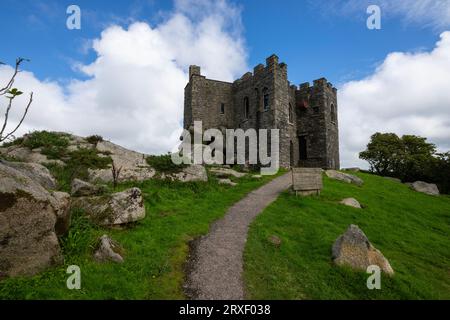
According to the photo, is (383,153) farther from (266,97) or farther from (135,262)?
(135,262)

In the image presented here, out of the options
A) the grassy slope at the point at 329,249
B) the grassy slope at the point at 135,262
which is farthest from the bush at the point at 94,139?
the grassy slope at the point at 329,249

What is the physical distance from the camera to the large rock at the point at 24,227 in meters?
7.38

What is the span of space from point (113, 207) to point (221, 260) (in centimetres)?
508

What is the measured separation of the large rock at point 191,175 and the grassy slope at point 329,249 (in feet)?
21.9

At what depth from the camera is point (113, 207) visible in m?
11.7

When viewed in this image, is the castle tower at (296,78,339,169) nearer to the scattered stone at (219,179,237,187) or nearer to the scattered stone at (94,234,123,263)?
the scattered stone at (219,179,237,187)

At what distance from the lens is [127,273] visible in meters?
8.16

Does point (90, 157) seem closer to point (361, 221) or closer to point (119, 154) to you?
point (119, 154)

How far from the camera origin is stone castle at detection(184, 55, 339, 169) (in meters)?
38.3

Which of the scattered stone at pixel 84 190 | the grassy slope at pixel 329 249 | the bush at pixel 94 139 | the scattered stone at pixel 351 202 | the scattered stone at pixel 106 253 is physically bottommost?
the grassy slope at pixel 329 249

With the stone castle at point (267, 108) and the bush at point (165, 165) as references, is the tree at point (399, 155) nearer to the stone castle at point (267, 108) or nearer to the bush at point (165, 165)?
the stone castle at point (267, 108)
